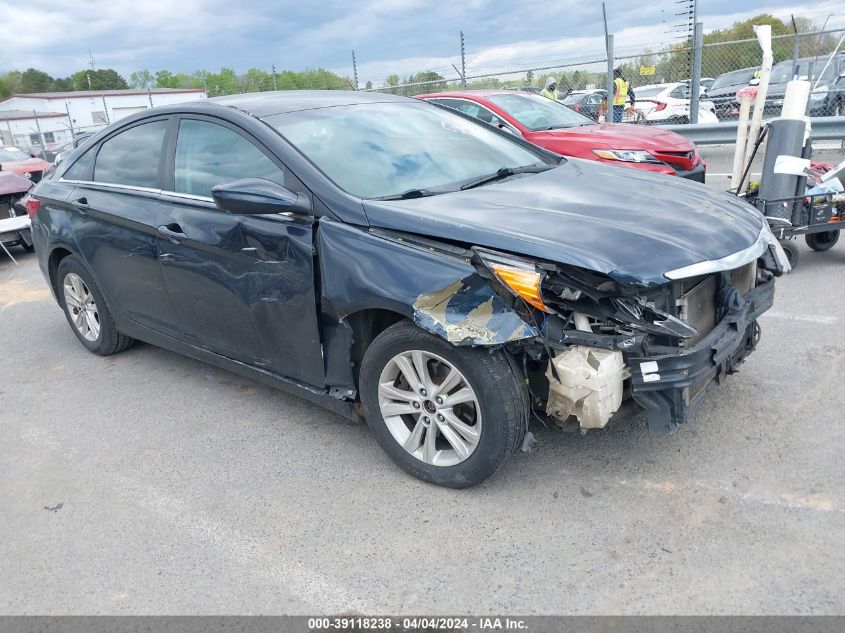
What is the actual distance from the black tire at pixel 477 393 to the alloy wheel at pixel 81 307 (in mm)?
2765

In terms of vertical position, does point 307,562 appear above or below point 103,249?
below

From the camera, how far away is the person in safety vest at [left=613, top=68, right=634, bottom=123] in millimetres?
13750

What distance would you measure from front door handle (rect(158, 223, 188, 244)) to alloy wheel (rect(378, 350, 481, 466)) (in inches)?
59.8

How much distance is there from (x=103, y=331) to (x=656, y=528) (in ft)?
13.0

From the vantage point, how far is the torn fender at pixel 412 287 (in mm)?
2859

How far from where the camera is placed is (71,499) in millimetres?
3496

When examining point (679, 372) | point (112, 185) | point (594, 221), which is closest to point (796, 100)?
point (594, 221)

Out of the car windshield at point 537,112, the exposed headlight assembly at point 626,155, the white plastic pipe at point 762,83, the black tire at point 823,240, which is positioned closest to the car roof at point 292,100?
the white plastic pipe at point 762,83

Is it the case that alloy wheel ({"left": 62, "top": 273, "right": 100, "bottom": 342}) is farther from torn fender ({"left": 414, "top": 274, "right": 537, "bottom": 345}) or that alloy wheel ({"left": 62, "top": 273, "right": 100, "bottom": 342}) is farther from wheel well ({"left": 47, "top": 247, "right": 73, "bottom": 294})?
torn fender ({"left": 414, "top": 274, "right": 537, "bottom": 345})

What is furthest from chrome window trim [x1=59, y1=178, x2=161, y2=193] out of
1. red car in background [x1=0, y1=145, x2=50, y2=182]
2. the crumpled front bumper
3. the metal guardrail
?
red car in background [x1=0, y1=145, x2=50, y2=182]

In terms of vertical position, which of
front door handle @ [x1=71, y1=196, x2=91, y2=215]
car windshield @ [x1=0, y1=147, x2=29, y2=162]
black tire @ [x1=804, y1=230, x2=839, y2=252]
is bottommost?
black tire @ [x1=804, y1=230, x2=839, y2=252]

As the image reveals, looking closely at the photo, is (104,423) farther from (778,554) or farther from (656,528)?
(778,554)

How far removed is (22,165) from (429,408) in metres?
14.2

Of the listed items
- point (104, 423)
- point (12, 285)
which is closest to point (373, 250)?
point (104, 423)
